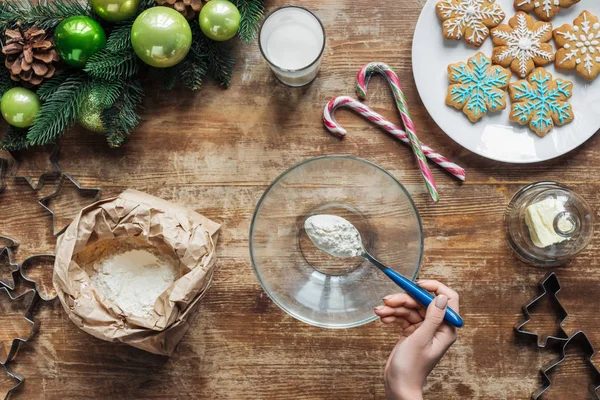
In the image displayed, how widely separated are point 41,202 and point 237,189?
0.50 m

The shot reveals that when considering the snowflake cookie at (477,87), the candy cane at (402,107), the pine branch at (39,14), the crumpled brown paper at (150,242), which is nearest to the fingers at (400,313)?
the candy cane at (402,107)

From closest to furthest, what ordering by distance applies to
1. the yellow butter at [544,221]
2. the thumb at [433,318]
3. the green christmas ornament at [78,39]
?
the thumb at [433,318], the green christmas ornament at [78,39], the yellow butter at [544,221]

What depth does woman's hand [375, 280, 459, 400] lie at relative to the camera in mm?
1104

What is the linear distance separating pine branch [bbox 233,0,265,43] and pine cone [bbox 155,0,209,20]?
3.4 inches

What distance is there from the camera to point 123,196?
1.28 m

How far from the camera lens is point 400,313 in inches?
47.2

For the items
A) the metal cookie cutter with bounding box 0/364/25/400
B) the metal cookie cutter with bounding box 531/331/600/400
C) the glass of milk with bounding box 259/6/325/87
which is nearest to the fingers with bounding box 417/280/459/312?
the metal cookie cutter with bounding box 531/331/600/400

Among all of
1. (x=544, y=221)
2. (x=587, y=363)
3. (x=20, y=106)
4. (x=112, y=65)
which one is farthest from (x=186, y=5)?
(x=587, y=363)

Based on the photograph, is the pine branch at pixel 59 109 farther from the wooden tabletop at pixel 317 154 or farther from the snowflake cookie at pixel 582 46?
the snowflake cookie at pixel 582 46

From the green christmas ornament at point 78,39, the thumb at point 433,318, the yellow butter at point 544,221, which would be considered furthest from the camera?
the yellow butter at point 544,221

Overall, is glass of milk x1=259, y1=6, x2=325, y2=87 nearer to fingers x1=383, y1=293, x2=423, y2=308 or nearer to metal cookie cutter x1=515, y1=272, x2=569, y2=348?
fingers x1=383, y1=293, x2=423, y2=308

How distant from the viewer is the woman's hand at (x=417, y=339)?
110 centimetres

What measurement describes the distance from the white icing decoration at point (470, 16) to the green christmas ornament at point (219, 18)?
509 millimetres

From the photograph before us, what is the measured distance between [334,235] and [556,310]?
62 cm
